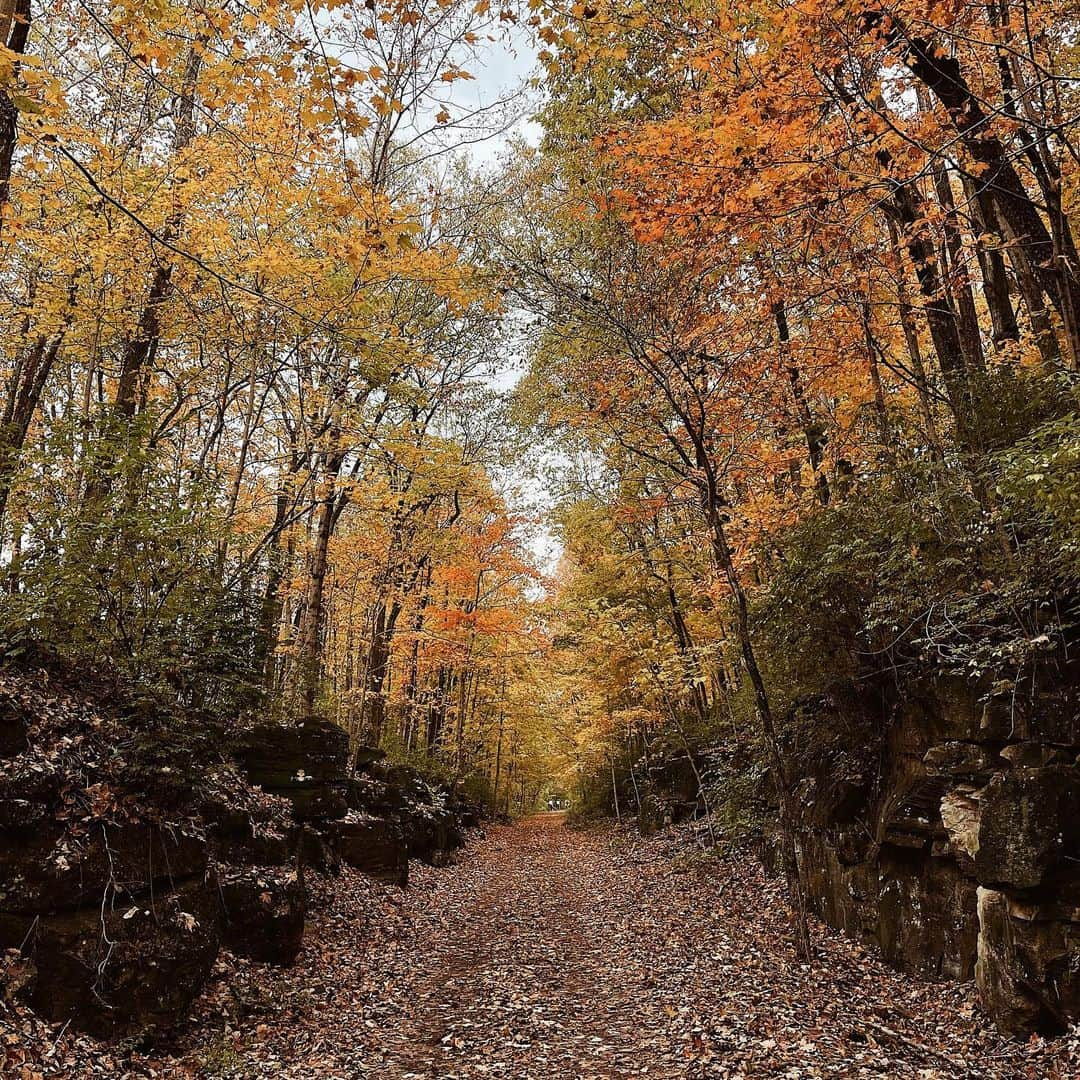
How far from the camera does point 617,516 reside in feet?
47.1

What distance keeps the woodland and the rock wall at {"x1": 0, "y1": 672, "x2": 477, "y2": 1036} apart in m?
0.04

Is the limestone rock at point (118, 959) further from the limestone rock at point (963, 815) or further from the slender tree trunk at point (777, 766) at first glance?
the limestone rock at point (963, 815)

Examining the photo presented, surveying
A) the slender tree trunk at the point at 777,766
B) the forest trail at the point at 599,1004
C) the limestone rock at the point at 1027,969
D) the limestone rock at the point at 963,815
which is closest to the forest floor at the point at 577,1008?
the forest trail at the point at 599,1004

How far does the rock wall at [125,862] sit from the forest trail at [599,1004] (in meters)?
0.60

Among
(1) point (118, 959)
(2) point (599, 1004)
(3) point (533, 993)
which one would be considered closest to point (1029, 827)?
(2) point (599, 1004)

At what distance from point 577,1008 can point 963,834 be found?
13.6 feet

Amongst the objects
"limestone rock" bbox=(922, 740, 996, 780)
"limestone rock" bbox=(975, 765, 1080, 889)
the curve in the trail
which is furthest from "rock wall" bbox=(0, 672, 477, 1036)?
"limestone rock" bbox=(922, 740, 996, 780)

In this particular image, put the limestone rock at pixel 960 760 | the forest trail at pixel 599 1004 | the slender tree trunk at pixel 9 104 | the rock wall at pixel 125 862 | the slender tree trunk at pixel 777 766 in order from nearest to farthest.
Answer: the slender tree trunk at pixel 9 104 < the rock wall at pixel 125 862 < the forest trail at pixel 599 1004 < the limestone rock at pixel 960 760 < the slender tree trunk at pixel 777 766

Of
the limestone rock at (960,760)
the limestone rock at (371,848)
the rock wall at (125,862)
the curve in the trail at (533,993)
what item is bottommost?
the curve in the trail at (533,993)

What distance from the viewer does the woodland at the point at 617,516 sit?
545 cm

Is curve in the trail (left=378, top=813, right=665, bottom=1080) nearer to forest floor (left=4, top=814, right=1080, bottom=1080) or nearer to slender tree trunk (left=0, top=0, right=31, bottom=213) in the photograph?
forest floor (left=4, top=814, right=1080, bottom=1080)

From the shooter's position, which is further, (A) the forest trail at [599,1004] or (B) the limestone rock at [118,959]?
(A) the forest trail at [599,1004]

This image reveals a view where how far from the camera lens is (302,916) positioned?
308 inches

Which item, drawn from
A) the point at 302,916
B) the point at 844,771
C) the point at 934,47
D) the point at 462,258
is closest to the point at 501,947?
the point at 302,916
